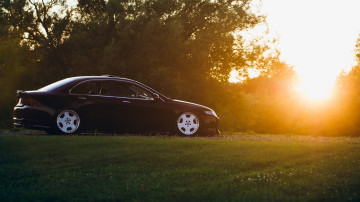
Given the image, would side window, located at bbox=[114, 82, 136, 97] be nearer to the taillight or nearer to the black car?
the black car

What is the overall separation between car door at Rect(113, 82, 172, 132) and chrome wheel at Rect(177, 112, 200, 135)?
379 millimetres

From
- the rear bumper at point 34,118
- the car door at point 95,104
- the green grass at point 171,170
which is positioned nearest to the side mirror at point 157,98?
the car door at point 95,104

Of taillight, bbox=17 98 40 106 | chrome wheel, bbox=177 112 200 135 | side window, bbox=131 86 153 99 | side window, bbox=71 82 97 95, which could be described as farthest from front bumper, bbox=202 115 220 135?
taillight, bbox=17 98 40 106

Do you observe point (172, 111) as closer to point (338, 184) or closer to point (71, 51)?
point (338, 184)

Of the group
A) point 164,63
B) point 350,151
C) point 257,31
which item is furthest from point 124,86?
point 257,31

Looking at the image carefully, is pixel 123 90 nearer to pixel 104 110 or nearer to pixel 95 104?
pixel 104 110

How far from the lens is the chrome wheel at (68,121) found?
42.6 feet

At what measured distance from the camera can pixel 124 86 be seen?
14.1 m

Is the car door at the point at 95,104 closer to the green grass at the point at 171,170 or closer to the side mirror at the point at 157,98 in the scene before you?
the side mirror at the point at 157,98

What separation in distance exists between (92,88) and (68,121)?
1113 mm

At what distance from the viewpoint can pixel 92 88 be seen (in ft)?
44.3

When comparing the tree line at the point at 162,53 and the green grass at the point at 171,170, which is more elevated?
the tree line at the point at 162,53

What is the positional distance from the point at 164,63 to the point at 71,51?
18.8 feet

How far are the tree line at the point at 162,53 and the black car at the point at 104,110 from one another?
506 inches
